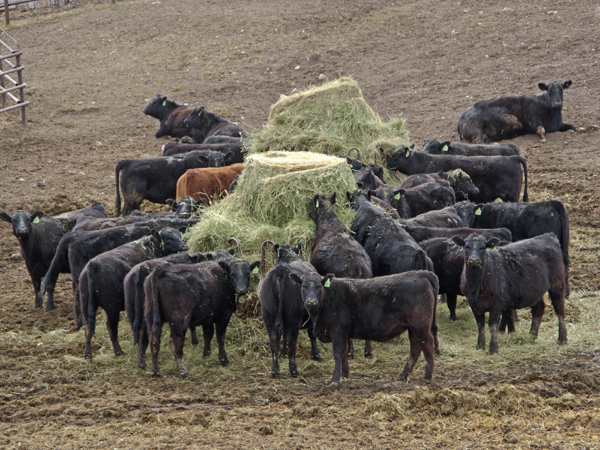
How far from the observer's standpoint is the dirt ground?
6.15m

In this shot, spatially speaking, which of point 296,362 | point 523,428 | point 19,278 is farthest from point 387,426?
point 19,278

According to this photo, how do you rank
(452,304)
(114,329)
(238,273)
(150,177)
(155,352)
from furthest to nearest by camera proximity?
1. (150,177)
2. (452,304)
3. (114,329)
4. (238,273)
5. (155,352)

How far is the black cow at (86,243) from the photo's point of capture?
9391 millimetres

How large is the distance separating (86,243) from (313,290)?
12.4 feet

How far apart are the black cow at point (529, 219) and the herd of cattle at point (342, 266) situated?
17 mm

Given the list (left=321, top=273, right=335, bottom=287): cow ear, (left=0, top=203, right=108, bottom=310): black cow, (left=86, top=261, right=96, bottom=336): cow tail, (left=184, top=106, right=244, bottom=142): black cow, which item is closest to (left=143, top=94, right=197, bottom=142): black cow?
(left=184, top=106, right=244, bottom=142): black cow

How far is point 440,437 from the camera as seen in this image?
5809 millimetres

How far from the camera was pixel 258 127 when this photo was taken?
19359 mm

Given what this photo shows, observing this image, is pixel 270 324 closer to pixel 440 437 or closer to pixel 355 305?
pixel 355 305

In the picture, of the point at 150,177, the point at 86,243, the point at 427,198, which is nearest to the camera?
the point at 86,243

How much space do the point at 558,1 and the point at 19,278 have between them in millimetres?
19806

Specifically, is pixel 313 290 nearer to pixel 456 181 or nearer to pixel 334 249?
pixel 334 249

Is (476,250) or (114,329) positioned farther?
(114,329)

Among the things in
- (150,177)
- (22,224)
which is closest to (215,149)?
(150,177)
